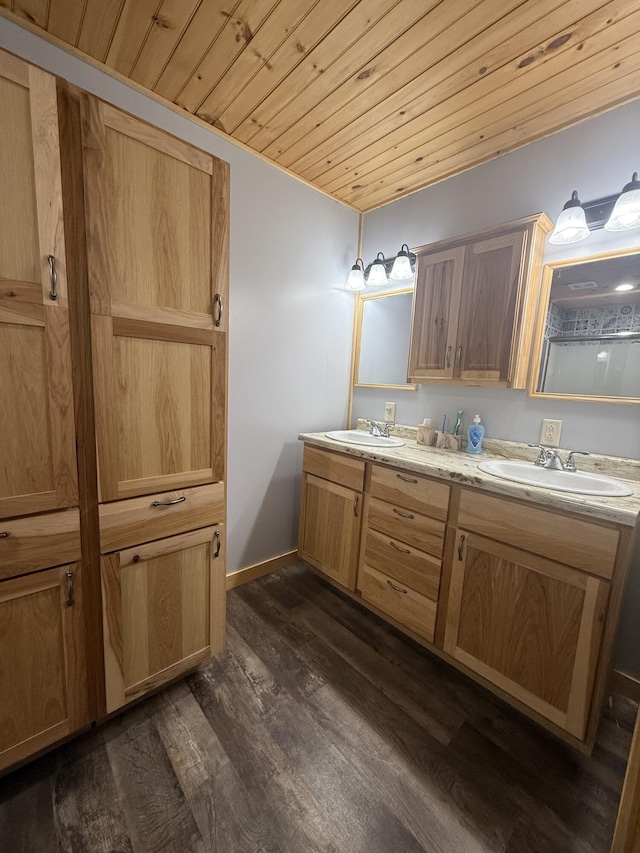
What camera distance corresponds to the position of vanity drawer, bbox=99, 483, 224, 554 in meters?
1.13

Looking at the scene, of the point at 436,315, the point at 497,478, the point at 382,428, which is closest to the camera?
the point at 497,478

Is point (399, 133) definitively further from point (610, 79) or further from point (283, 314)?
point (283, 314)

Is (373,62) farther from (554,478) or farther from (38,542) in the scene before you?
(38,542)

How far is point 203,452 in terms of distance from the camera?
1325 mm

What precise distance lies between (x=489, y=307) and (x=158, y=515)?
1.73 metres

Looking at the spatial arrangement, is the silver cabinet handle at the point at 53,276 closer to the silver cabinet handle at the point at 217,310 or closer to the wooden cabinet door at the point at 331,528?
the silver cabinet handle at the point at 217,310

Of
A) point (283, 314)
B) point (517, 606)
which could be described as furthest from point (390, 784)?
point (283, 314)

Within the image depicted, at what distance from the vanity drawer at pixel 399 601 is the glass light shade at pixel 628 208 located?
1740 millimetres

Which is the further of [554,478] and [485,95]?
[554,478]

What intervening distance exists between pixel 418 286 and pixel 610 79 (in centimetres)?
100

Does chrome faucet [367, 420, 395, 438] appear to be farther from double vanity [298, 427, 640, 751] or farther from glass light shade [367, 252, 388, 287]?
glass light shade [367, 252, 388, 287]

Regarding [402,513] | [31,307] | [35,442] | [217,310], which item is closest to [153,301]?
[217,310]

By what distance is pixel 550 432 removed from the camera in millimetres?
1658

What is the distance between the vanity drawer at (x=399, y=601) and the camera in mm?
1576
